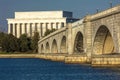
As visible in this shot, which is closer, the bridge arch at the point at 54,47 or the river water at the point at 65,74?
the river water at the point at 65,74

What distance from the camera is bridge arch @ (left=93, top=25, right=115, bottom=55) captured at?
331 feet

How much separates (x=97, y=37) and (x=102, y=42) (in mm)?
1385

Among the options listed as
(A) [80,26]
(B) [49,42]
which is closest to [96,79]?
(A) [80,26]

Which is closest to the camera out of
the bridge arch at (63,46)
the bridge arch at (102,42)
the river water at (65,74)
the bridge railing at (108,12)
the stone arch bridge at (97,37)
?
the river water at (65,74)

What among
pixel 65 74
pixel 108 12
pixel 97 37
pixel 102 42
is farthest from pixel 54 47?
pixel 65 74

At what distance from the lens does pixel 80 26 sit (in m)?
115

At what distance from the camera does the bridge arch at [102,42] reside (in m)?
101

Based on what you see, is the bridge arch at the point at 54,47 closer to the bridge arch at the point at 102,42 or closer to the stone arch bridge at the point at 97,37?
the stone arch bridge at the point at 97,37

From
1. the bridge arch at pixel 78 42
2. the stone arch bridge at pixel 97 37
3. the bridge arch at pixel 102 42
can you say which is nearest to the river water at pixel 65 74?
the stone arch bridge at pixel 97 37

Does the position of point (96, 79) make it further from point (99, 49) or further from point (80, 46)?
point (80, 46)

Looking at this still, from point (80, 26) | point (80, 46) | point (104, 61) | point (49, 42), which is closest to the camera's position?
point (104, 61)

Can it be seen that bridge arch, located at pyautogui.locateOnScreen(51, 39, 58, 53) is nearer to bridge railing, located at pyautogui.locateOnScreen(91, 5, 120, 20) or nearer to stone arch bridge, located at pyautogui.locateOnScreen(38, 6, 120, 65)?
stone arch bridge, located at pyautogui.locateOnScreen(38, 6, 120, 65)

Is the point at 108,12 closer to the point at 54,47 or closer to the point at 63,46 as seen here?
the point at 63,46

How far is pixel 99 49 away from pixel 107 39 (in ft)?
7.93
